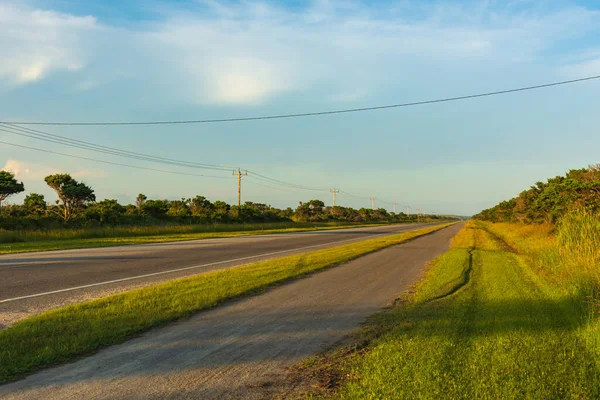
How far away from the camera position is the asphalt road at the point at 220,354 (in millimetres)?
4395

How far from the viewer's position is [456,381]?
4.54 m

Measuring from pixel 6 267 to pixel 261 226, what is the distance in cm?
4152

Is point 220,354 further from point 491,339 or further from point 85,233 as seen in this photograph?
point 85,233

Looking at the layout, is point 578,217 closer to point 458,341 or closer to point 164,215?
point 458,341

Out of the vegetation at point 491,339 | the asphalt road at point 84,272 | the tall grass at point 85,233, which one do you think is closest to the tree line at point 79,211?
the tall grass at point 85,233

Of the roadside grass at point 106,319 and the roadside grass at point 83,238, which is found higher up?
the roadside grass at point 83,238

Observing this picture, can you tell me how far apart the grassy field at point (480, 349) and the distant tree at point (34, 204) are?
40870 millimetres

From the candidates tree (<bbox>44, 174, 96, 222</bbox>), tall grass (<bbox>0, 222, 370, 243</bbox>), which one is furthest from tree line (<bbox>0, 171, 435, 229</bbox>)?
tall grass (<bbox>0, 222, 370, 243</bbox>)

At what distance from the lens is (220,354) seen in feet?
18.1

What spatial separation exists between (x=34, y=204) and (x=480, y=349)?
46641 millimetres

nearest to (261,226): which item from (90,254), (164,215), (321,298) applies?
(164,215)

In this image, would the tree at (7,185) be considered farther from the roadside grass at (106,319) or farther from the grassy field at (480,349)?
the grassy field at (480,349)

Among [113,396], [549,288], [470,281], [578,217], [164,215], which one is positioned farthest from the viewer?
[164,215]

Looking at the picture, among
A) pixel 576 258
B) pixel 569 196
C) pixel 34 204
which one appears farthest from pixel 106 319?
pixel 34 204
